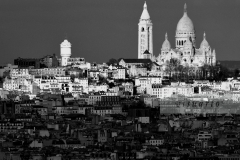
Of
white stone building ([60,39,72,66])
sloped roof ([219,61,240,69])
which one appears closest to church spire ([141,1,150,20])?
white stone building ([60,39,72,66])

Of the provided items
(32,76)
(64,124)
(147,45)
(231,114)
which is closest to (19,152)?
(64,124)

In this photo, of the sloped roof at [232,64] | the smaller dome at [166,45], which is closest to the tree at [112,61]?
the smaller dome at [166,45]

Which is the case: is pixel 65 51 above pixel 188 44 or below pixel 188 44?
below

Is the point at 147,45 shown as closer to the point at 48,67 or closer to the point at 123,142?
the point at 48,67

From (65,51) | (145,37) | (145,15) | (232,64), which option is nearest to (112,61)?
(65,51)

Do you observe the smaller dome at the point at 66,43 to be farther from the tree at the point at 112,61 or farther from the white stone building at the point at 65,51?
the tree at the point at 112,61

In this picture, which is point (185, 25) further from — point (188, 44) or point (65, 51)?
point (65, 51)

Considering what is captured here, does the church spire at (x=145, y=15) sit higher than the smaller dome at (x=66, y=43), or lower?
higher

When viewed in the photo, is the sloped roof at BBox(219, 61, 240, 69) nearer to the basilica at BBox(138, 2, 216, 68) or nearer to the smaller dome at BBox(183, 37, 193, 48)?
the basilica at BBox(138, 2, 216, 68)
